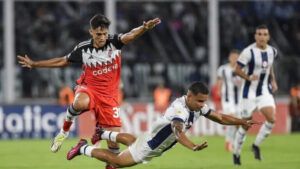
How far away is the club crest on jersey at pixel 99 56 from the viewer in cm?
1050

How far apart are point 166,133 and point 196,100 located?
0.62m

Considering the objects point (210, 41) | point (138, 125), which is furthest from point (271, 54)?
point (210, 41)

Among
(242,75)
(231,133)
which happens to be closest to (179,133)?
(242,75)

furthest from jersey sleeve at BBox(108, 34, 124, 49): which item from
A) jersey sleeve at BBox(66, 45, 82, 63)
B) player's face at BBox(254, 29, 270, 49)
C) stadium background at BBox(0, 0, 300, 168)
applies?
stadium background at BBox(0, 0, 300, 168)

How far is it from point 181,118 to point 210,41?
54.4ft

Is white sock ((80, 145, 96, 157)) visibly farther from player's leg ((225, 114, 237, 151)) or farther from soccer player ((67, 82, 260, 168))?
player's leg ((225, 114, 237, 151))

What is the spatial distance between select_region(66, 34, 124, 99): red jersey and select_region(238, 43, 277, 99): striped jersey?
3436mm

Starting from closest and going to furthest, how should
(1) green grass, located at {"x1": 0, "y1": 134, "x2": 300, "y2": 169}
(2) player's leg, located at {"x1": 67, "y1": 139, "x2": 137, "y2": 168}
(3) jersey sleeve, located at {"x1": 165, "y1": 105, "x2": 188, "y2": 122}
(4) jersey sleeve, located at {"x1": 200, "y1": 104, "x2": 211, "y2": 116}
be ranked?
(3) jersey sleeve, located at {"x1": 165, "y1": 105, "x2": 188, "y2": 122}
(4) jersey sleeve, located at {"x1": 200, "y1": 104, "x2": 211, "y2": 116}
(2) player's leg, located at {"x1": 67, "y1": 139, "x2": 137, "y2": 168}
(1) green grass, located at {"x1": 0, "y1": 134, "x2": 300, "y2": 169}

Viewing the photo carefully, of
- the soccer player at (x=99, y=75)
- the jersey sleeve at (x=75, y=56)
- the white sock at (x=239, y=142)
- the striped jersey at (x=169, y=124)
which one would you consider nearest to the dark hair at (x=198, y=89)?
the striped jersey at (x=169, y=124)

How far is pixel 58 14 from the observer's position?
1041 inches

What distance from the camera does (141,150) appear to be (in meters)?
9.51

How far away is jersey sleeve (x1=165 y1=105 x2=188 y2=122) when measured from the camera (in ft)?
29.4

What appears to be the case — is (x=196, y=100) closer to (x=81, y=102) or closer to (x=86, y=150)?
(x=86, y=150)

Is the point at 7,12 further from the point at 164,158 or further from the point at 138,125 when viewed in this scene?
the point at 164,158
